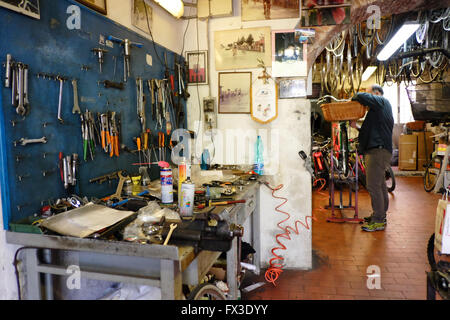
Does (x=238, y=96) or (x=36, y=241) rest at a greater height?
(x=238, y=96)

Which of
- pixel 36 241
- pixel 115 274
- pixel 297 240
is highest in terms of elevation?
pixel 36 241

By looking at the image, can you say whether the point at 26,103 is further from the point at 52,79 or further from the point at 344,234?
the point at 344,234

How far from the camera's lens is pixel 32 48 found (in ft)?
5.13

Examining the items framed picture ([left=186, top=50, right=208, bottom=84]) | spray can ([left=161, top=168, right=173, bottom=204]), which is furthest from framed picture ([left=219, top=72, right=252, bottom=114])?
spray can ([left=161, top=168, right=173, bottom=204])

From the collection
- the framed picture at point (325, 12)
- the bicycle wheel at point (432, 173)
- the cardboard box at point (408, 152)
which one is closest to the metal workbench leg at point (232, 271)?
the framed picture at point (325, 12)

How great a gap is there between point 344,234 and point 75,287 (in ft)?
11.4

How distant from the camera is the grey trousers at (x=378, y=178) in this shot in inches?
167

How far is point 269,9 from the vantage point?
298 centimetres

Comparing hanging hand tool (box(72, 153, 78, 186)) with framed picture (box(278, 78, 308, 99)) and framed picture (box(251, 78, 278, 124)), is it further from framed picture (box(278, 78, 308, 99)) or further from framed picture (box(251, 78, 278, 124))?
framed picture (box(278, 78, 308, 99))

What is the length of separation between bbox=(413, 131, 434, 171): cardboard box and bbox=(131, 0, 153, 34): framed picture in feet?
29.3

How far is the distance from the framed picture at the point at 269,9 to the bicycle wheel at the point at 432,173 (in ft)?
17.0

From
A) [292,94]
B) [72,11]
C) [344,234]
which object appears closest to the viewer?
[72,11]

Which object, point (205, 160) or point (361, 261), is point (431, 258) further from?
point (205, 160)
